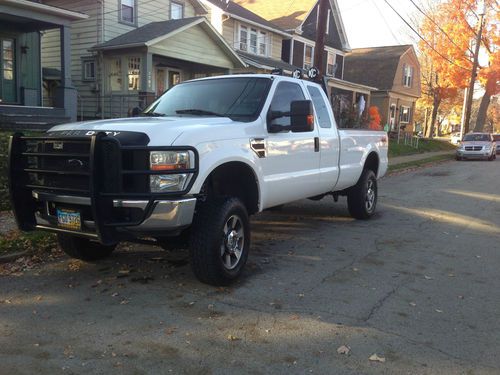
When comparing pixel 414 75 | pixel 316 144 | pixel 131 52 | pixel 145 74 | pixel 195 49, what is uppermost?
pixel 414 75

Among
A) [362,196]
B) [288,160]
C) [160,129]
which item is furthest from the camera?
[362,196]

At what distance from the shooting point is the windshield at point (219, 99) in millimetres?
5668

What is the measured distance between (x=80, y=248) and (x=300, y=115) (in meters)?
2.84

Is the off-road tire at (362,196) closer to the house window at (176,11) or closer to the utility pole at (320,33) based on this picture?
the utility pole at (320,33)

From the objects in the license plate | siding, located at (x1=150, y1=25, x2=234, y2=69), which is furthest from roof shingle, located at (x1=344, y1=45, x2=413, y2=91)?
the license plate

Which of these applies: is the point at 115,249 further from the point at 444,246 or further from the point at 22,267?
the point at 444,246

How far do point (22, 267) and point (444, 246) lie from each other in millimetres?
5387

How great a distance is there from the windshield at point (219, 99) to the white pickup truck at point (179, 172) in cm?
1

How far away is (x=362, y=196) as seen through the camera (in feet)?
27.5

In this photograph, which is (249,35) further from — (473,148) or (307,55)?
(473,148)

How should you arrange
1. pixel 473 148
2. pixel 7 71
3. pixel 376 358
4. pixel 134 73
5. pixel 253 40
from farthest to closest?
pixel 253 40 < pixel 473 148 < pixel 134 73 < pixel 7 71 < pixel 376 358

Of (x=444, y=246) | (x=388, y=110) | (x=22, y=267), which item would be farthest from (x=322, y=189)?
(x=388, y=110)

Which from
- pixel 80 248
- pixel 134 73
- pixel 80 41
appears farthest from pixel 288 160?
pixel 80 41

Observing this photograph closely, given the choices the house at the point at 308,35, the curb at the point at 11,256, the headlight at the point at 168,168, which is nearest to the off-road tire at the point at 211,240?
the headlight at the point at 168,168
